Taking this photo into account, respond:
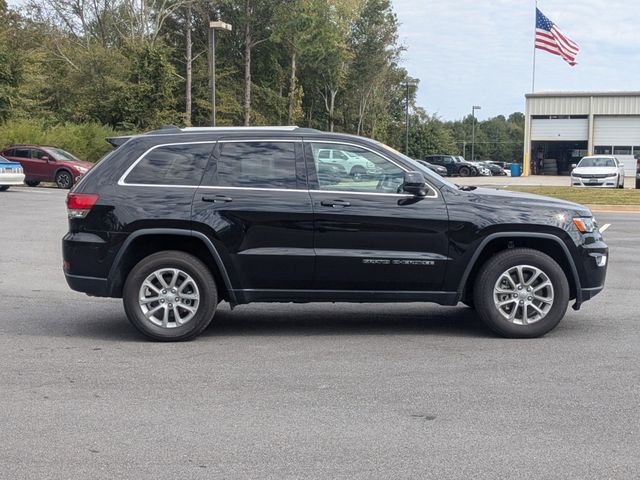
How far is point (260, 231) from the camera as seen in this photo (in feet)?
23.8

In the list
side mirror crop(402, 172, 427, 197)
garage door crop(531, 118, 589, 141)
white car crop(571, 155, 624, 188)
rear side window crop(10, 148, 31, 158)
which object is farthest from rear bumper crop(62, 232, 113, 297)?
garage door crop(531, 118, 589, 141)

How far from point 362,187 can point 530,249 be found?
1.63 meters

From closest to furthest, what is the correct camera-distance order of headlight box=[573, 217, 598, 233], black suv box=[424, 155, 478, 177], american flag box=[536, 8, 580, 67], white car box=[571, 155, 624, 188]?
headlight box=[573, 217, 598, 233]
white car box=[571, 155, 624, 188]
american flag box=[536, 8, 580, 67]
black suv box=[424, 155, 478, 177]

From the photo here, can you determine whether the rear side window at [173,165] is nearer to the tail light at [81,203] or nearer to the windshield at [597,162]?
the tail light at [81,203]

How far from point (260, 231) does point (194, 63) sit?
177ft

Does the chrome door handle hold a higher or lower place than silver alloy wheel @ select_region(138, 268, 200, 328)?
higher

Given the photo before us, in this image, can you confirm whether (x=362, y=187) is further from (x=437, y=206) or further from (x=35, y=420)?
(x=35, y=420)

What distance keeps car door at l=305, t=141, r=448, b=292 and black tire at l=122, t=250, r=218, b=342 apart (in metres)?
0.97

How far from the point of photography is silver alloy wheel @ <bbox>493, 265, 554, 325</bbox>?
7.38 m

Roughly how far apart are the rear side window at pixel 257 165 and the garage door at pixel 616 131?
59946 mm

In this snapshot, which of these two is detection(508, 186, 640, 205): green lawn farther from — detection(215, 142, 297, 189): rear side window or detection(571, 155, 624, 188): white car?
detection(215, 142, 297, 189): rear side window

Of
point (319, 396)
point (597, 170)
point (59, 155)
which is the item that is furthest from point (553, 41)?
point (319, 396)

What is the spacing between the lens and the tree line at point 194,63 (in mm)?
47031

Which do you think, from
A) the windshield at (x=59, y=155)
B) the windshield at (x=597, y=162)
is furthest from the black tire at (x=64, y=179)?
the windshield at (x=597, y=162)
